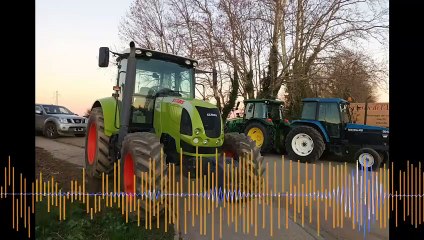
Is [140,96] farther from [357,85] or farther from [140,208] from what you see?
[357,85]

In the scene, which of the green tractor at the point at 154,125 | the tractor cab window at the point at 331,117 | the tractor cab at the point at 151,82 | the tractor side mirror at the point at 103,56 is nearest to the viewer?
the green tractor at the point at 154,125

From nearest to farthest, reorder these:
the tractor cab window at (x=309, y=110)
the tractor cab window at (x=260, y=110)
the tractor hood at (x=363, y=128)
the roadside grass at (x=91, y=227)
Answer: the roadside grass at (x=91, y=227) → the tractor hood at (x=363, y=128) → the tractor cab window at (x=309, y=110) → the tractor cab window at (x=260, y=110)

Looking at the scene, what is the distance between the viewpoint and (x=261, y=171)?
17.0 feet

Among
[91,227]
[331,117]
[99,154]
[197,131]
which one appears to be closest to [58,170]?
[99,154]

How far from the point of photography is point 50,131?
13.0m

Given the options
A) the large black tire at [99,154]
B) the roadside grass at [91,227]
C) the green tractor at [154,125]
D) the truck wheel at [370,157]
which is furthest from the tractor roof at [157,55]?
the truck wheel at [370,157]

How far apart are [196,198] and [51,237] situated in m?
1.81

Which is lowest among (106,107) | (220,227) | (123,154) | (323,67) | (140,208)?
(220,227)

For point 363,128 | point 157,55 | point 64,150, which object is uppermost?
point 157,55

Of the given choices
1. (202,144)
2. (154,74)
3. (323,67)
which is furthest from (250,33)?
(202,144)

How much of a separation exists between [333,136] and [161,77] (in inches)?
252

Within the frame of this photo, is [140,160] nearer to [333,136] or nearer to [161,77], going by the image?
[161,77]

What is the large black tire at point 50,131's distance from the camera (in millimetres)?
12914

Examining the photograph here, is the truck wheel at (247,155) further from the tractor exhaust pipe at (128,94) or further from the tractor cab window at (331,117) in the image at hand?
the tractor cab window at (331,117)
